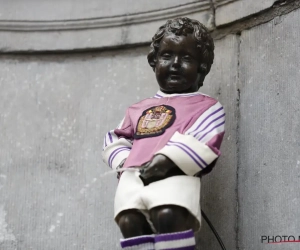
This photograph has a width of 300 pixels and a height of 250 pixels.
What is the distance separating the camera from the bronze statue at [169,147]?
5.20ft

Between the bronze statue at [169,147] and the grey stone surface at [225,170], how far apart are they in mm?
201

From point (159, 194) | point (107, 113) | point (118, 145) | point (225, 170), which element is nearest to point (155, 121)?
point (118, 145)

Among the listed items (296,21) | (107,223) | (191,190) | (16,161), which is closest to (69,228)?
(107,223)

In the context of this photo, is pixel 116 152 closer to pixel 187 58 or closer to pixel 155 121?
pixel 155 121

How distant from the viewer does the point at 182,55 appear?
72.4 inches

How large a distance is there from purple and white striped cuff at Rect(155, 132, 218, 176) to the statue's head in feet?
0.82

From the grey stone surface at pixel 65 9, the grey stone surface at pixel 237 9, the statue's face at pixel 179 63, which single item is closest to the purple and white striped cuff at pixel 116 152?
the statue's face at pixel 179 63

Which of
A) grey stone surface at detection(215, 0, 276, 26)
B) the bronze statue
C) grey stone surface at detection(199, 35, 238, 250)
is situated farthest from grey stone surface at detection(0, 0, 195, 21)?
the bronze statue

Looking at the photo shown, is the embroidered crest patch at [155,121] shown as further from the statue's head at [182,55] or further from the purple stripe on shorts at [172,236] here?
the purple stripe on shorts at [172,236]

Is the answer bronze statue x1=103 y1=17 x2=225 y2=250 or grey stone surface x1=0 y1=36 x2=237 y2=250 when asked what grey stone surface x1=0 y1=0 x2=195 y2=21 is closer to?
grey stone surface x1=0 y1=36 x2=237 y2=250

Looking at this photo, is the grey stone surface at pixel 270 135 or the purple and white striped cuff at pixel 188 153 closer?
the purple and white striped cuff at pixel 188 153

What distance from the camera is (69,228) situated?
2168mm

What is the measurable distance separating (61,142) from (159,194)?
0.80m

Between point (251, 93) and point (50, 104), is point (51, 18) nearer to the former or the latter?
point (50, 104)
